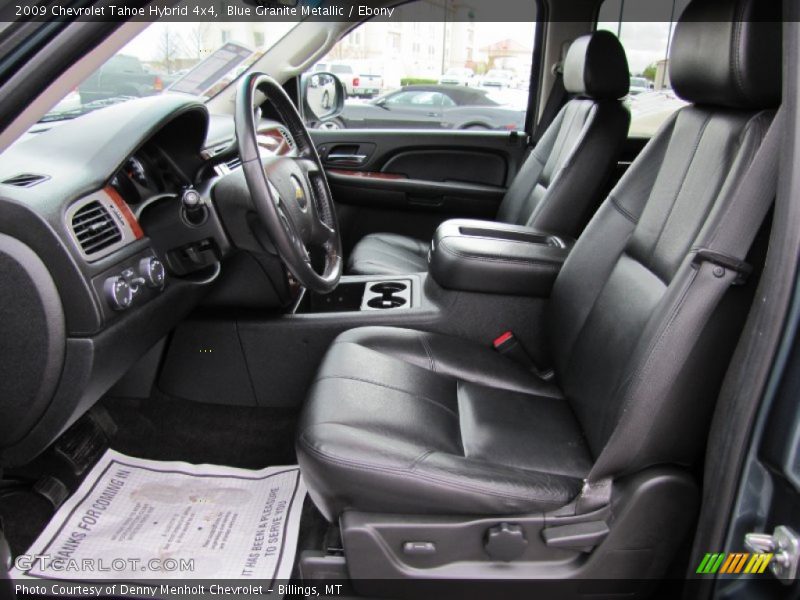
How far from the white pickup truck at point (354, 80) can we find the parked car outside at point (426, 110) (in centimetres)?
5

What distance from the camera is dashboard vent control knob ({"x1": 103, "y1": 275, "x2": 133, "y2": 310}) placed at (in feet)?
3.96

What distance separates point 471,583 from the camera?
1.11 meters

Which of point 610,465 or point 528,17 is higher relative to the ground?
point 528,17

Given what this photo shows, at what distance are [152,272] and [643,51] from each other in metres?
1.89

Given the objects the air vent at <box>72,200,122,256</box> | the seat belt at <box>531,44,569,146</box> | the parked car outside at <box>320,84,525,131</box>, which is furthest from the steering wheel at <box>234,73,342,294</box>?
the parked car outside at <box>320,84,525,131</box>

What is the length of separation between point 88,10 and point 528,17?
2.24 m

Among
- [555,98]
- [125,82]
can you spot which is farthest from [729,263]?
[555,98]

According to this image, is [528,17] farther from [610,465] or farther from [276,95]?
[610,465]

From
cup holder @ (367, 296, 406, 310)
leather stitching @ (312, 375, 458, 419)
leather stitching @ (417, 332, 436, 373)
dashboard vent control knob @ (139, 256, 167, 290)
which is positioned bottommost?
cup holder @ (367, 296, 406, 310)

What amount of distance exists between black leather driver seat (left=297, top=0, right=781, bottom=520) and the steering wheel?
8.9 inches

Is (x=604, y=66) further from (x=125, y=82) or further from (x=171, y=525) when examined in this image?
(x=171, y=525)

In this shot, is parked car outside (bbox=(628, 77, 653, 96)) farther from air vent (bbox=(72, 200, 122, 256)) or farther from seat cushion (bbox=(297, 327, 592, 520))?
air vent (bbox=(72, 200, 122, 256))

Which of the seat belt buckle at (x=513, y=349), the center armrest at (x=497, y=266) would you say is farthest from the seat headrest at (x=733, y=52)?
the seat belt buckle at (x=513, y=349)

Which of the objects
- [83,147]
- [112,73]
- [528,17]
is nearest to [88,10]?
[83,147]
